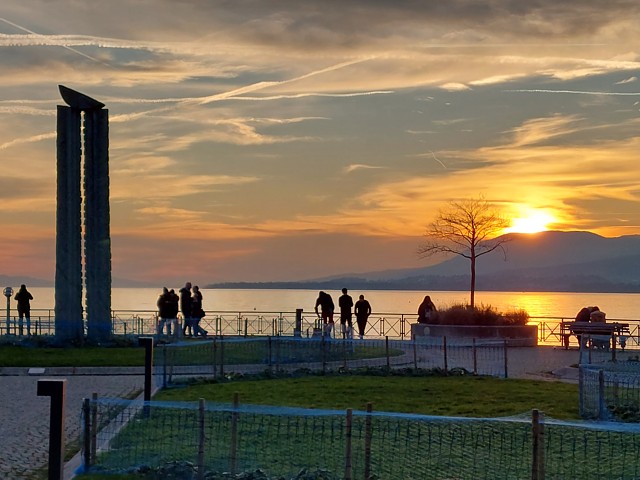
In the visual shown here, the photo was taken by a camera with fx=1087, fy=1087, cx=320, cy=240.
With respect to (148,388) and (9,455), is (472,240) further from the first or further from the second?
(9,455)

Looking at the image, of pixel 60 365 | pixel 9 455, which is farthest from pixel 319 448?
pixel 60 365

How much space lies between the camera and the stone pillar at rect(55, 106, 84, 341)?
3644 cm

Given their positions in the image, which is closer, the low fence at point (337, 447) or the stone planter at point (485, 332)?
the low fence at point (337, 447)

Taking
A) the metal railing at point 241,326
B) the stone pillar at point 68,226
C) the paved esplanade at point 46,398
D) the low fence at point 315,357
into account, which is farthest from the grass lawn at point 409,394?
the metal railing at point 241,326

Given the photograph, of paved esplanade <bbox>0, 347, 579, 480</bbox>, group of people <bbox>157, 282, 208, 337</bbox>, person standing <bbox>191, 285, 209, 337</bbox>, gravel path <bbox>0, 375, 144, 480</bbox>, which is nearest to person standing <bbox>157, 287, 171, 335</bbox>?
group of people <bbox>157, 282, 208, 337</bbox>

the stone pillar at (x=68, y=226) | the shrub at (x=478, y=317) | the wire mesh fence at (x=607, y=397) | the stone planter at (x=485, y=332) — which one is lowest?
the wire mesh fence at (x=607, y=397)

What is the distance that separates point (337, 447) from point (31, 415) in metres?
6.64

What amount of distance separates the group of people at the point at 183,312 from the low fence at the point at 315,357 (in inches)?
179

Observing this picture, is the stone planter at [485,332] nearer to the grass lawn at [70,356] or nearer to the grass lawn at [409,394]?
the grass lawn at [70,356]

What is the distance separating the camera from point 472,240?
2119 inches

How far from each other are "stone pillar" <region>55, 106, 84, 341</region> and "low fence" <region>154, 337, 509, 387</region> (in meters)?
5.40

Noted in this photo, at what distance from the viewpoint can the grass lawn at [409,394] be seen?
67.3 ft

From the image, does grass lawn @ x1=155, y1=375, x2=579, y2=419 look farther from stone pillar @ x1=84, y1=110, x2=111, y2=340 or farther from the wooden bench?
the wooden bench

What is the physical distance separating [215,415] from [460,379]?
9.62m
